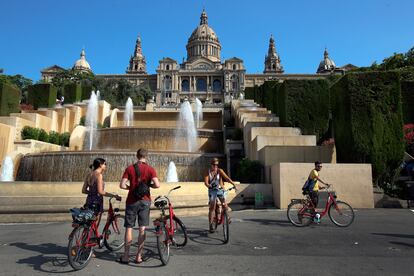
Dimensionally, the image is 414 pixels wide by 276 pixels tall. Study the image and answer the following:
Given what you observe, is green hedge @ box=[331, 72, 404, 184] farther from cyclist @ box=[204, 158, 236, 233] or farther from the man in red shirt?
the man in red shirt

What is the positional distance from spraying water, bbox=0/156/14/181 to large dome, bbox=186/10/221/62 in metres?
116

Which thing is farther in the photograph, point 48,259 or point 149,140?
point 149,140

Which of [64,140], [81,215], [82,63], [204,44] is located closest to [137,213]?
[81,215]

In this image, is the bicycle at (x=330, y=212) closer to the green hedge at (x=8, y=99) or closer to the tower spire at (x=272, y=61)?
the green hedge at (x=8, y=99)

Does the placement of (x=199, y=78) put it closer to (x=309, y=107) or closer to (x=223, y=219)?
(x=309, y=107)

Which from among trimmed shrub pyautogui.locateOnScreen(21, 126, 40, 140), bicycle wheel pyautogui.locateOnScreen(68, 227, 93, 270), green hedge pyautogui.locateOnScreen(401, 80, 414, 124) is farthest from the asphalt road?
green hedge pyautogui.locateOnScreen(401, 80, 414, 124)

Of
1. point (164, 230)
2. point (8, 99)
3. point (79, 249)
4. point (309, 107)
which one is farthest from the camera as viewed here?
point (8, 99)

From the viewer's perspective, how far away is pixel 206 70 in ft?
379

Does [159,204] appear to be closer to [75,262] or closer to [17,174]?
[75,262]

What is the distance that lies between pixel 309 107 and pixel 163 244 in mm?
17343

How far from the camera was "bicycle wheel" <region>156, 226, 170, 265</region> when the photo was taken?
5.23 meters

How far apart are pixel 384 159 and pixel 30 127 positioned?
792 inches

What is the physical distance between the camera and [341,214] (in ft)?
29.1

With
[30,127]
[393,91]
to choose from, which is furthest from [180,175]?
[30,127]
